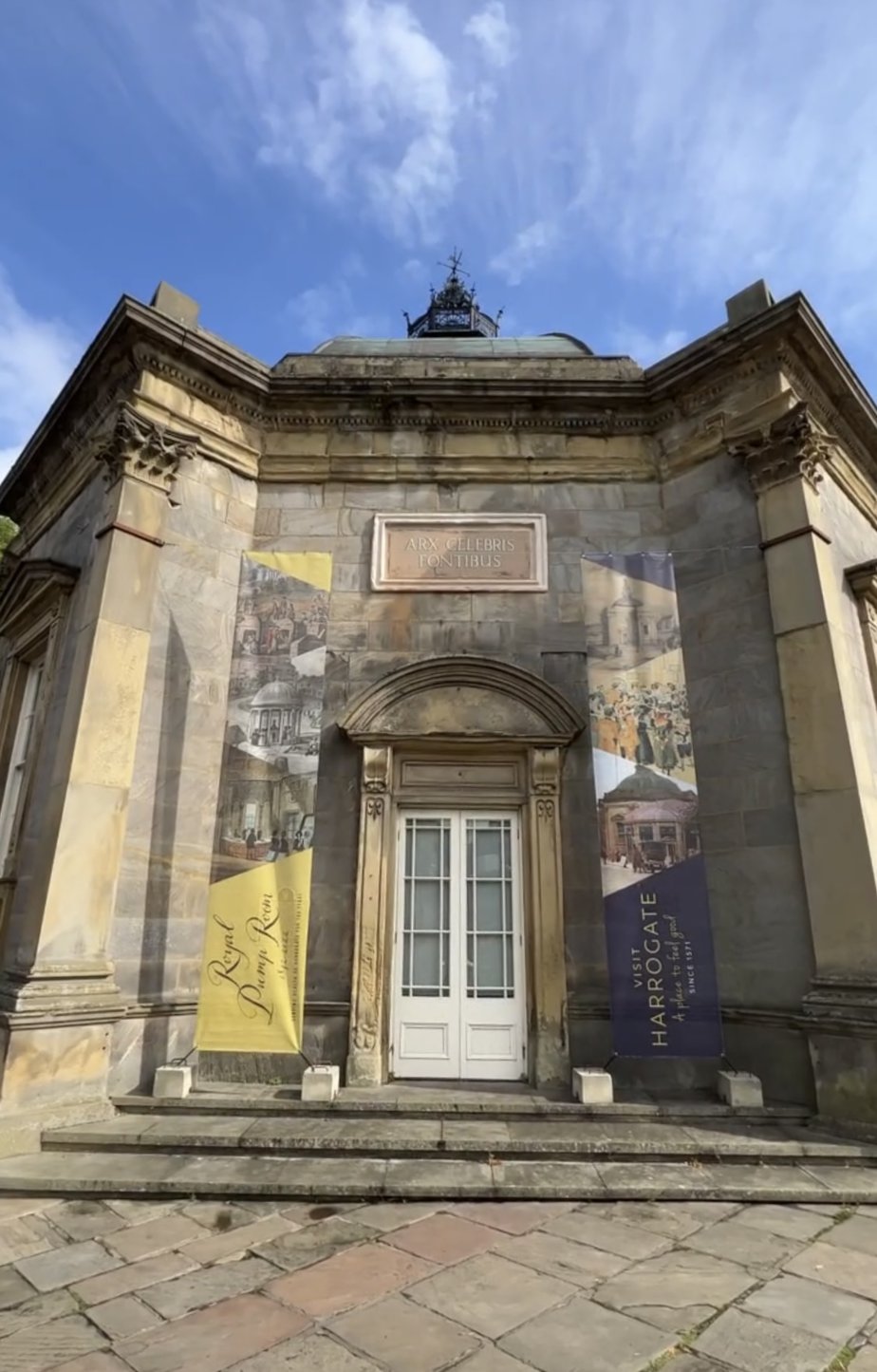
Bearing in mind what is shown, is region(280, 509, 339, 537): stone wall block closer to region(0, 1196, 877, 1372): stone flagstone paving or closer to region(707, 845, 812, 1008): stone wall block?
region(707, 845, 812, 1008): stone wall block

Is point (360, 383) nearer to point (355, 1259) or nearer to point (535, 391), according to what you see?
point (535, 391)

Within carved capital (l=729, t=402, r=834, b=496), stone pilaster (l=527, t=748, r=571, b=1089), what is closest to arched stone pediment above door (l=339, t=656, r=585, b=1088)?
stone pilaster (l=527, t=748, r=571, b=1089)

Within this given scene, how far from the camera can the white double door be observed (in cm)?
659

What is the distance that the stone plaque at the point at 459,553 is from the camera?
309 inches

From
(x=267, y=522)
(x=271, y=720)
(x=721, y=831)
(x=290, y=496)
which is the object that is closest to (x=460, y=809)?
(x=271, y=720)

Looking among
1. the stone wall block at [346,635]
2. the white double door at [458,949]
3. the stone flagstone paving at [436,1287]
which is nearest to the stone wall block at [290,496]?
the stone wall block at [346,635]

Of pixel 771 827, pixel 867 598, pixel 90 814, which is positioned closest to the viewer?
pixel 90 814

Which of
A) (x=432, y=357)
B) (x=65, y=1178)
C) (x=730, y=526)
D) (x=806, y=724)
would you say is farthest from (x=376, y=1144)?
(x=432, y=357)

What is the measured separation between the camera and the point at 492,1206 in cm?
438

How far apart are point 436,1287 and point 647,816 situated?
432 cm

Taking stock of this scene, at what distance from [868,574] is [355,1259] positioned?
24.4ft

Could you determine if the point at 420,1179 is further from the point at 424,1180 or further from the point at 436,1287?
the point at 436,1287

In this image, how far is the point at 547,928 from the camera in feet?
21.9

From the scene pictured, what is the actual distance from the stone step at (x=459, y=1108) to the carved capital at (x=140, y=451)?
5773mm
